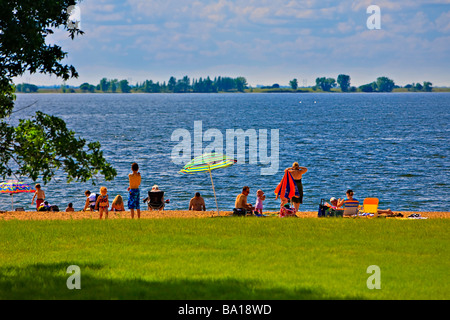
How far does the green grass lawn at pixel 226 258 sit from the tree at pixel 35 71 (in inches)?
83.3

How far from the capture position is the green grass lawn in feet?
36.7

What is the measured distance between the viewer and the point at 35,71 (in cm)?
1285

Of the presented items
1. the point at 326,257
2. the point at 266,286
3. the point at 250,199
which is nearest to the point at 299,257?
the point at 326,257

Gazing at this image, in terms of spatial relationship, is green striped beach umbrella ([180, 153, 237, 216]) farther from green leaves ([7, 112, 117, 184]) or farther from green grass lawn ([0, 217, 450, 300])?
green leaves ([7, 112, 117, 184])

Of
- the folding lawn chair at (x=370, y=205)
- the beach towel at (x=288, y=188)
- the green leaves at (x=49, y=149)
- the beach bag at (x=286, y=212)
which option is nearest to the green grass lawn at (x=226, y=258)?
the beach bag at (x=286, y=212)

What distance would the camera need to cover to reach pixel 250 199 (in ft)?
137

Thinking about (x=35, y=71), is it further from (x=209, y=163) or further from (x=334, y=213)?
(x=334, y=213)

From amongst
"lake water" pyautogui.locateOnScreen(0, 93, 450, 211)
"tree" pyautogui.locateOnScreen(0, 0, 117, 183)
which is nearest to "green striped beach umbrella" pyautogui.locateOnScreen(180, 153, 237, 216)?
"tree" pyautogui.locateOnScreen(0, 0, 117, 183)

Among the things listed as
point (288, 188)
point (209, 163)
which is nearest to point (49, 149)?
point (209, 163)

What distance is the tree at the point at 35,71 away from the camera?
12039 mm

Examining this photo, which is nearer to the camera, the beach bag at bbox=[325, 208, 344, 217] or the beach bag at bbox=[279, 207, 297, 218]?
the beach bag at bbox=[279, 207, 297, 218]

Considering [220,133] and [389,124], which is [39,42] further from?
[389,124]

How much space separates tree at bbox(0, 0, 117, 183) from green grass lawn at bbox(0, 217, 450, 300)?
6.94ft

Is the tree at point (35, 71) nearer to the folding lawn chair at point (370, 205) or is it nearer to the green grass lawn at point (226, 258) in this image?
the green grass lawn at point (226, 258)
